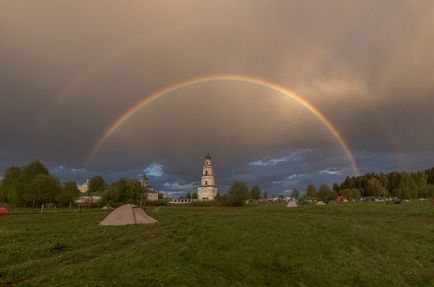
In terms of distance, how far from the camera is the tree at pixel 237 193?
133 metres

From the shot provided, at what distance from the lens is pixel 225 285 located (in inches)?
621

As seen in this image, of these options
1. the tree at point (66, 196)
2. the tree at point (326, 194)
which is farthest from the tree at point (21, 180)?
the tree at point (326, 194)

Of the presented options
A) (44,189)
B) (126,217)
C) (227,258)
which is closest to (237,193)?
(44,189)

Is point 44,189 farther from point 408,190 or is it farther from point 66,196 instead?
point 408,190

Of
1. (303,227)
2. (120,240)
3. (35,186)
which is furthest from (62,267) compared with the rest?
(35,186)

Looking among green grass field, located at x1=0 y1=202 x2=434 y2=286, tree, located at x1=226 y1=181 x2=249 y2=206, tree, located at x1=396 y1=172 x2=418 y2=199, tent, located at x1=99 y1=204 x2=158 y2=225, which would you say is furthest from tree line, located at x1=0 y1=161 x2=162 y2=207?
tree, located at x1=396 y1=172 x2=418 y2=199

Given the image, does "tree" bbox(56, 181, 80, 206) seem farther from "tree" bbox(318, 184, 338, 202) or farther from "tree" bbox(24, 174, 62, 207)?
"tree" bbox(318, 184, 338, 202)

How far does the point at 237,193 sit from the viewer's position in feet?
495

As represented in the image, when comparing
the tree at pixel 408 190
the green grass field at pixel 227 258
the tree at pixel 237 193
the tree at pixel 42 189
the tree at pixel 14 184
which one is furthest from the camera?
the tree at pixel 408 190

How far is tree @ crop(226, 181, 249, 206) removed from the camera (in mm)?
133375

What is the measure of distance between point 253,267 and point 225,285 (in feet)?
12.7

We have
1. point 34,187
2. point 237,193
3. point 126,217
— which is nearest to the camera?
point 126,217

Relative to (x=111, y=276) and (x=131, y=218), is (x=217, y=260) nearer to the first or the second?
(x=111, y=276)

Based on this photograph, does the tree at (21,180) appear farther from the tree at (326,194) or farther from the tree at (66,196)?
the tree at (326,194)
